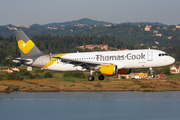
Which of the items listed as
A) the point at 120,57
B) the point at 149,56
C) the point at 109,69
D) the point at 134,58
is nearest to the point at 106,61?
the point at 109,69

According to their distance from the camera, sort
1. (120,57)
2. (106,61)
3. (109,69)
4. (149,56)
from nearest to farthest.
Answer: (109,69)
(149,56)
(120,57)
(106,61)

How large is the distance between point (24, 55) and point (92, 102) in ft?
177

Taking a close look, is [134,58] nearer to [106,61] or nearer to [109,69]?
[109,69]

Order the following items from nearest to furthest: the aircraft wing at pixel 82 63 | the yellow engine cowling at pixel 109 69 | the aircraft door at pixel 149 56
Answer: the yellow engine cowling at pixel 109 69
the aircraft door at pixel 149 56
the aircraft wing at pixel 82 63

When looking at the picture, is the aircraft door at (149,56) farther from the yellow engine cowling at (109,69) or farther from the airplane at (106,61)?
the yellow engine cowling at (109,69)

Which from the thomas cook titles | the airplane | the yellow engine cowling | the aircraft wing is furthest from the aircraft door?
the aircraft wing

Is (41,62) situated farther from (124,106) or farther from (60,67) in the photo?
(124,106)

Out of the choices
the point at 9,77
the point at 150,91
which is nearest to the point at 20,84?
the point at 9,77

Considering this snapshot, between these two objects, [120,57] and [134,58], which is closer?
[134,58]

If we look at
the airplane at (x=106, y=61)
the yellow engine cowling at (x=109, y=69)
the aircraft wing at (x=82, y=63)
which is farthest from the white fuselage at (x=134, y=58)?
the yellow engine cowling at (x=109, y=69)

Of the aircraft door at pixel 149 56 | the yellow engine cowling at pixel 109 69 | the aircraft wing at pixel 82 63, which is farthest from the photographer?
the aircraft wing at pixel 82 63

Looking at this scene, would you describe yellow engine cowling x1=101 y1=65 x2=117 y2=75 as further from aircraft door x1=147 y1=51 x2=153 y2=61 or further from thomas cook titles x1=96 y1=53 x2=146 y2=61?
aircraft door x1=147 y1=51 x2=153 y2=61

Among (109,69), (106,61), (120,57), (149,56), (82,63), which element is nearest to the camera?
(109,69)

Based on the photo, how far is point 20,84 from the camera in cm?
16012
